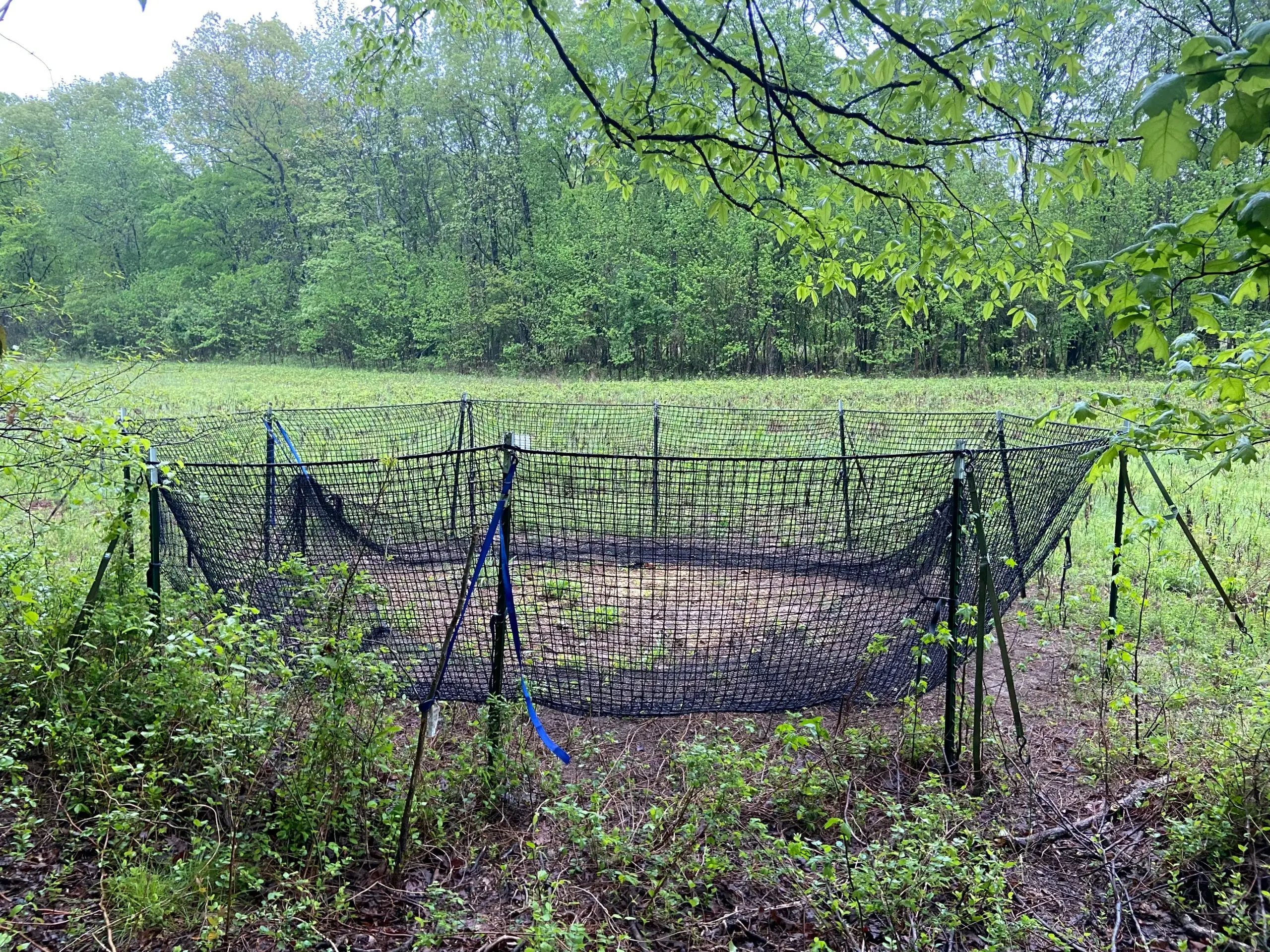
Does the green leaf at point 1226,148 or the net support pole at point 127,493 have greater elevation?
the green leaf at point 1226,148

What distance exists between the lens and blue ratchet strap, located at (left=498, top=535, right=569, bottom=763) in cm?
306

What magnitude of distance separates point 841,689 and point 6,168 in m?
5.48

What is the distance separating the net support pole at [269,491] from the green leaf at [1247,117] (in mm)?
3087

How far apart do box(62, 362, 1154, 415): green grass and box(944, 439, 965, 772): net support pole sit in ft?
39.0

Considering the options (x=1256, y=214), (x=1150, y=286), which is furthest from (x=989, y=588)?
(x=1256, y=214)

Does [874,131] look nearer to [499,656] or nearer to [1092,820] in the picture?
[499,656]

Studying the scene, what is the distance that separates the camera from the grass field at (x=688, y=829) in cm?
229

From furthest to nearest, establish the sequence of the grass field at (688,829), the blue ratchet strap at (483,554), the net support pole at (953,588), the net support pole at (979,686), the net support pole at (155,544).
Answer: the net support pole at (155,544) < the net support pole at (953,588) < the net support pole at (979,686) < the blue ratchet strap at (483,554) < the grass field at (688,829)

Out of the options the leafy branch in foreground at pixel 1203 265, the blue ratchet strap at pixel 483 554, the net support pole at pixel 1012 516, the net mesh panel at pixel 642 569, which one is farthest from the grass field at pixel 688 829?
the leafy branch in foreground at pixel 1203 265

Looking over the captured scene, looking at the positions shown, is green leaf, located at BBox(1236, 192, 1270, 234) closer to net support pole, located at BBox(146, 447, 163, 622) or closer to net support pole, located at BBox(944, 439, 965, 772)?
net support pole, located at BBox(944, 439, 965, 772)

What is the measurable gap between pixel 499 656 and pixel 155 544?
170 cm

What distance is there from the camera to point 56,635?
10.6ft

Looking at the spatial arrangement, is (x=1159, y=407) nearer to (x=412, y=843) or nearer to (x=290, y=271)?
(x=412, y=843)

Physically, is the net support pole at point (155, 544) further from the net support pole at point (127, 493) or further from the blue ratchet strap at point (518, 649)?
the blue ratchet strap at point (518, 649)
